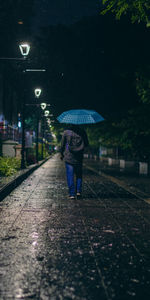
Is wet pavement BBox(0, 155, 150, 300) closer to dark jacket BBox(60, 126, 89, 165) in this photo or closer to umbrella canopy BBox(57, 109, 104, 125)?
dark jacket BBox(60, 126, 89, 165)

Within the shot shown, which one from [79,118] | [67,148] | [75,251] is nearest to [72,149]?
[67,148]

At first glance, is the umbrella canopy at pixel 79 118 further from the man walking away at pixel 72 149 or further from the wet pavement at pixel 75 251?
the wet pavement at pixel 75 251

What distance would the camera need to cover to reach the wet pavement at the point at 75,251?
3506mm

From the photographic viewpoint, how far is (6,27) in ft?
134

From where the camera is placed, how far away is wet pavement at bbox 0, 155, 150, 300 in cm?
351

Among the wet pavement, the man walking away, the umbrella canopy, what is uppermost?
the umbrella canopy

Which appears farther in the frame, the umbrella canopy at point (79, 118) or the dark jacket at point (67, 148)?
the umbrella canopy at point (79, 118)

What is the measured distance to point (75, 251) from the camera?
190 inches

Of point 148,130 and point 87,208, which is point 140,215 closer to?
Answer: point 87,208

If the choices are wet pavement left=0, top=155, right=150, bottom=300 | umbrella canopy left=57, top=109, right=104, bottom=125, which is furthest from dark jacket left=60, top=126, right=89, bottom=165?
wet pavement left=0, top=155, right=150, bottom=300

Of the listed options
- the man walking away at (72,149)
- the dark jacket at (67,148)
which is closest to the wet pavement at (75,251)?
the man walking away at (72,149)

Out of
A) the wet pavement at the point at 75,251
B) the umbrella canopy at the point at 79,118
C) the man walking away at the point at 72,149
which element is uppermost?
the umbrella canopy at the point at 79,118

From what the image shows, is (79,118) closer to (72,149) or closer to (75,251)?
(72,149)

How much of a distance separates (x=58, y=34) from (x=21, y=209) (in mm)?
24280
